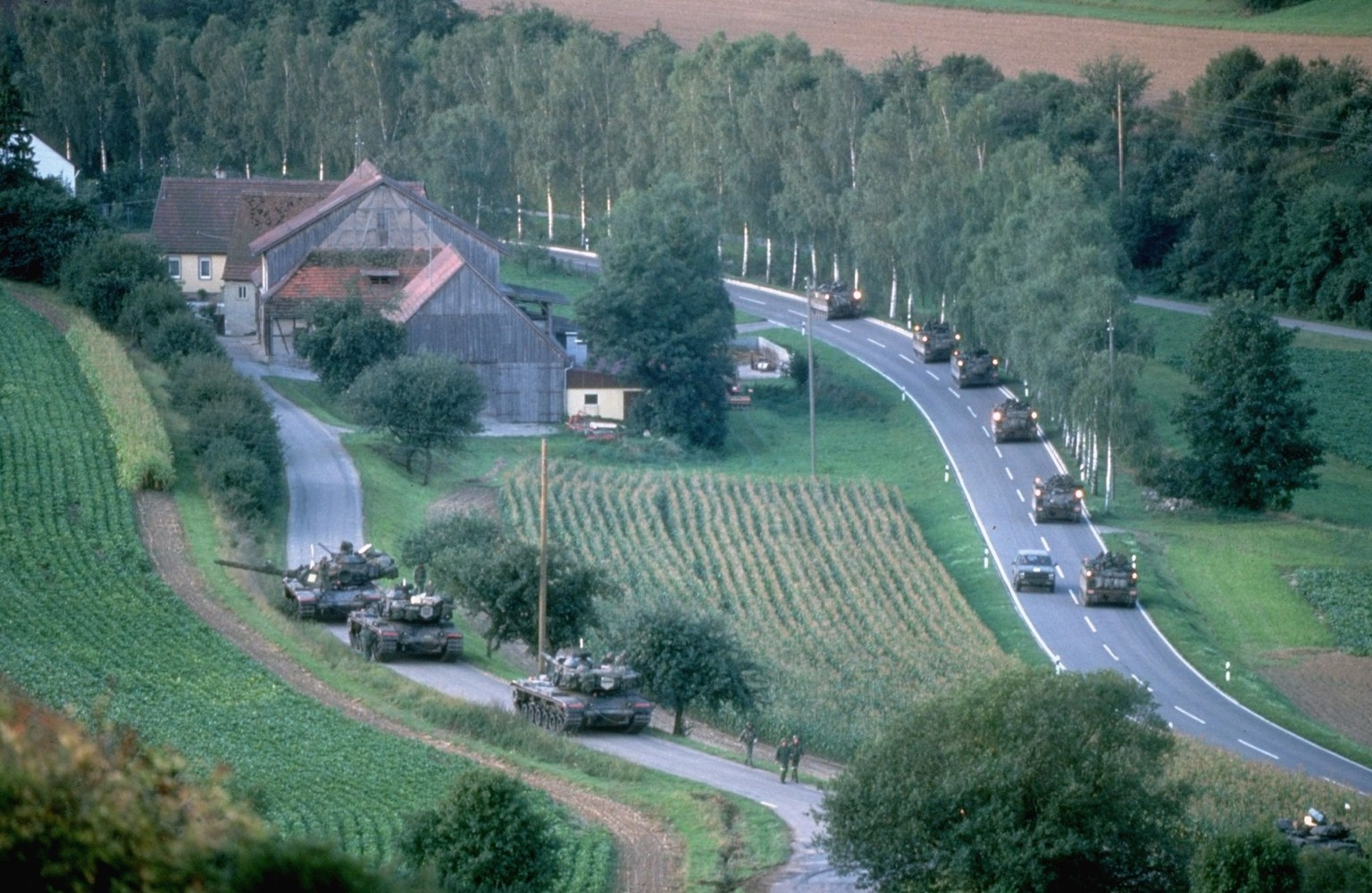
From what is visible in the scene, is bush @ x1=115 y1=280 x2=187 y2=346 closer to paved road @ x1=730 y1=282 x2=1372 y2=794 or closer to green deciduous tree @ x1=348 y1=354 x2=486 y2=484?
green deciduous tree @ x1=348 y1=354 x2=486 y2=484

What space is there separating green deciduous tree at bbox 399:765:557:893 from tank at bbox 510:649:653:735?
38.6 feet

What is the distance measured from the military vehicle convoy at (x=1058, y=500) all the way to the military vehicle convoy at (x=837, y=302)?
1005 inches

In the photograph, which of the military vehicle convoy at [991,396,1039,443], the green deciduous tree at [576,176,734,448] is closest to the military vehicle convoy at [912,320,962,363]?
the military vehicle convoy at [991,396,1039,443]

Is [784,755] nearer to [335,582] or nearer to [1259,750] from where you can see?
[1259,750]

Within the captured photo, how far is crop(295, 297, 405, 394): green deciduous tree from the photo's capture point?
64.0 meters

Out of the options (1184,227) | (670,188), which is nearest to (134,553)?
(670,188)

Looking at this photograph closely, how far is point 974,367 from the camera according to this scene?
7044cm

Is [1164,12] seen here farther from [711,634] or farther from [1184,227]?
[711,634]

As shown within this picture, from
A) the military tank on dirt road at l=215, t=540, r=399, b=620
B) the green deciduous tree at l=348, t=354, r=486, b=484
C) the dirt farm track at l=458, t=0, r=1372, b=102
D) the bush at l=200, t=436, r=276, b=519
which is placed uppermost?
the dirt farm track at l=458, t=0, r=1372, b=102

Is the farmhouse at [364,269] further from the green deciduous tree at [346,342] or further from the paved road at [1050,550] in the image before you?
the paved road at [1050,550]

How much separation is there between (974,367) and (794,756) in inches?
1518

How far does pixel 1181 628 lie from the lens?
48.4m

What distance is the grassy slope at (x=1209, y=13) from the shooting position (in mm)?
98812

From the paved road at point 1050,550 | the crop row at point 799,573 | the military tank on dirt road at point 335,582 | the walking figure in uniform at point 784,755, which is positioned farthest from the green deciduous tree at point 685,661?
the paved road at point 1050,550
